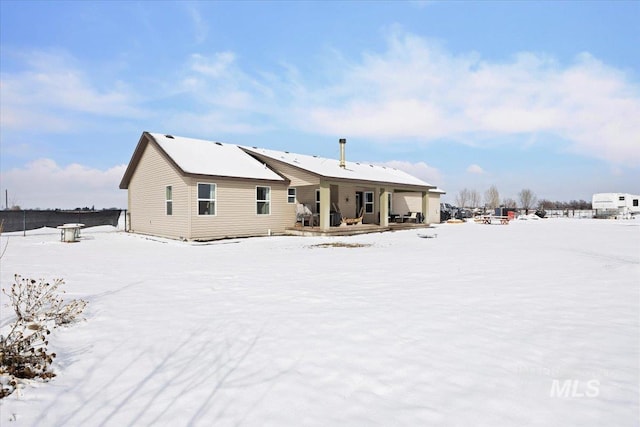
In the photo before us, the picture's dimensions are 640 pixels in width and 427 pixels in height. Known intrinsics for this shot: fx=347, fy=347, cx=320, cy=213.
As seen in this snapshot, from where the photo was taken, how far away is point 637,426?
2.39 m

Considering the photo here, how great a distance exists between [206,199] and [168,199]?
2404 mm

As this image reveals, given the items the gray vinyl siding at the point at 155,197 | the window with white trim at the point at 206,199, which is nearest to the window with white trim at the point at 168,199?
the gray vinyl siding at the point at 155,197

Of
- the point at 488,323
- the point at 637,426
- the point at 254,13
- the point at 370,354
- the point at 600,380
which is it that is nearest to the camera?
the point at 637,426

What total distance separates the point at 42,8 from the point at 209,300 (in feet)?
40.0

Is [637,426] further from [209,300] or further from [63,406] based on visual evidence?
[209,300]

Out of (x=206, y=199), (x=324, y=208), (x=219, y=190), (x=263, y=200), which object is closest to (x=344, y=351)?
(x=206, y=199)

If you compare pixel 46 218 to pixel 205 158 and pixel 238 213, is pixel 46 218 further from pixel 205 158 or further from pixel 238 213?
pixel 238 213

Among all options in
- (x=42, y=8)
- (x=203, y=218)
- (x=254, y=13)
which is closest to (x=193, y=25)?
(x=254, y=13)

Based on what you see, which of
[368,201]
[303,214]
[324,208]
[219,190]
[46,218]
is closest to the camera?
[219,190]

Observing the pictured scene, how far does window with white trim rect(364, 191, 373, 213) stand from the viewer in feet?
76.4

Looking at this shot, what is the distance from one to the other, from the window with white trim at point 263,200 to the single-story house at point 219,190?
5 centimetres

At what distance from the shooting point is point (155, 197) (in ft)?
56.2

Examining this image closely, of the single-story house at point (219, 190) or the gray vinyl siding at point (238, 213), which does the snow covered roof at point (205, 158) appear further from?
the gray vinyl siding at point (238, 213)

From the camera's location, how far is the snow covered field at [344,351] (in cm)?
258
